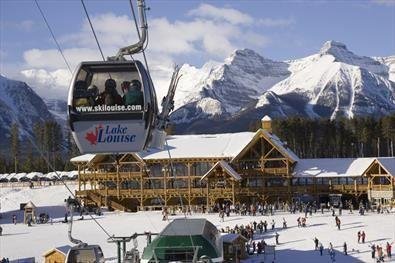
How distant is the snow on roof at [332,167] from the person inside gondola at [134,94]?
50211 mm

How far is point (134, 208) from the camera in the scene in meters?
64.5

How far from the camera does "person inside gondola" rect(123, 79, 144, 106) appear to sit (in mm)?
10516

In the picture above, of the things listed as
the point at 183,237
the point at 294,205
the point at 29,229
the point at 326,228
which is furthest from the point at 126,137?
the point at 294,205

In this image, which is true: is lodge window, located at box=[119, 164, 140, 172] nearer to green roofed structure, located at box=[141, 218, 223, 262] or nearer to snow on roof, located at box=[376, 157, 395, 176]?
snow on roof, located at box=[376, 157, 395, 176]

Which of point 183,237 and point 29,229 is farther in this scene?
point 29,229

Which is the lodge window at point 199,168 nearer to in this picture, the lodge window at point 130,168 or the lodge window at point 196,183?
the lodge window at point 196,183

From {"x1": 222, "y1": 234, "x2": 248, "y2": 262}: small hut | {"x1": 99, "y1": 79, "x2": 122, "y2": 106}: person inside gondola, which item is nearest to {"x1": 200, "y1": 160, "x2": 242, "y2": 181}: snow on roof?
{"x1": 222, "y1": 234, "x2": 248, "y2": 262}: small hut

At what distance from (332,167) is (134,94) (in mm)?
52470

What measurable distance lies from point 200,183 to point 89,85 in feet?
171

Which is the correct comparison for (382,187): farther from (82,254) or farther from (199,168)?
(82,254)

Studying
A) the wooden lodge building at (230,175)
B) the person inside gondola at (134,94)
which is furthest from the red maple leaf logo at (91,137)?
the wooden lodge building at (230,175)

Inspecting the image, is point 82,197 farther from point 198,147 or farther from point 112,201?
point 198,147

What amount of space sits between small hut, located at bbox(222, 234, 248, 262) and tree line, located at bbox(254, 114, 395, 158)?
66.2m

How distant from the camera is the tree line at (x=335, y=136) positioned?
102 meters
